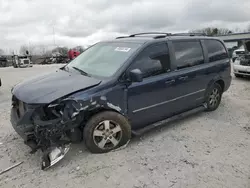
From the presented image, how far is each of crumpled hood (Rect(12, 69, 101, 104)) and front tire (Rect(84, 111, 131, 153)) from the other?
19.5 inches

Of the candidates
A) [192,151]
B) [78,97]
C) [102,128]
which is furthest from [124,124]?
[192,151]

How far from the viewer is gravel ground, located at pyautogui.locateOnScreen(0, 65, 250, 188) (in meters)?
2.61

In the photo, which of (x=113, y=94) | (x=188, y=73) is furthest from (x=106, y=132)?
(x=188, y=73)

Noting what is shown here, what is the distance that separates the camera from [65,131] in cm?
292

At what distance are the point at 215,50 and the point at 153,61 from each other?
6.38 feet

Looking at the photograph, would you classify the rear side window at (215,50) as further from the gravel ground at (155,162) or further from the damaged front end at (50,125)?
the damaged front end at (50,125)

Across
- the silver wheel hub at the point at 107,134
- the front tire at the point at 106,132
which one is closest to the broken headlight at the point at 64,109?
the front tire at the point at 106,132

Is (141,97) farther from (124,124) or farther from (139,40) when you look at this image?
(139,40)

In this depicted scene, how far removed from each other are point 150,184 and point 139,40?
2.30 metres

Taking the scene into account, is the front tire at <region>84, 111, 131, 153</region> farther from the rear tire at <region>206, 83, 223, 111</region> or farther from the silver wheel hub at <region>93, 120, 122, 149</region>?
the rear tire at <region>206, 83, 223, 111</region>

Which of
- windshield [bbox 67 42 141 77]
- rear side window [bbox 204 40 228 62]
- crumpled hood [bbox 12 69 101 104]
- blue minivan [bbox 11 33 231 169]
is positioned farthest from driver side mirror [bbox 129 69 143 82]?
rear side window [bbox 204 40 228 62]

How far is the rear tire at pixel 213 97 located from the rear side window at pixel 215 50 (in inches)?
23.7

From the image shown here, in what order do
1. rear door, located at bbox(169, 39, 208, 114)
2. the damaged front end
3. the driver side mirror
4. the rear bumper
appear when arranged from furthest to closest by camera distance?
1. the rear bumper
2. rear door, located at bbox(169, 39, 208, 114)
3. the driver side mirror
4. the damaged front end

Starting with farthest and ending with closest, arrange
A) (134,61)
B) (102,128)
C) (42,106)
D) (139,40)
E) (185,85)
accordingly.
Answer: (185,85), (139,40), (134,61), (102,128), (42,106)
